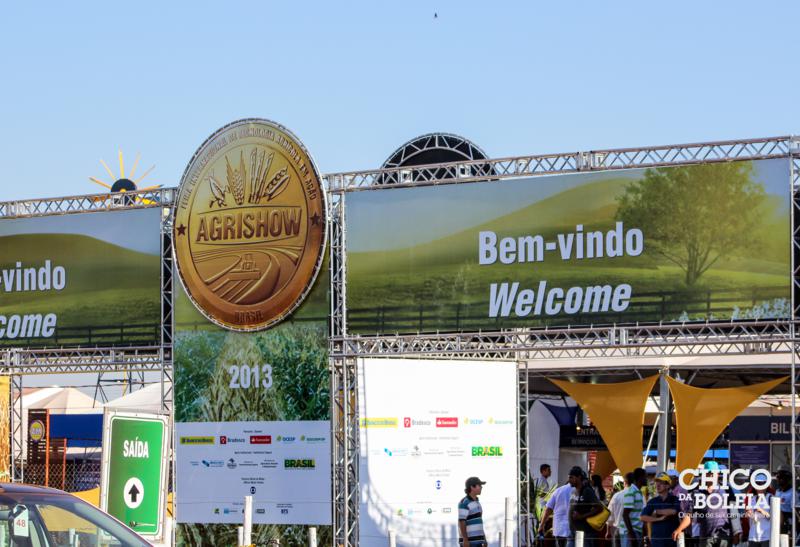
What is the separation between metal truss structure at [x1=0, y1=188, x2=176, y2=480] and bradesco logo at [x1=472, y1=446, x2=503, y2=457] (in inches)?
205

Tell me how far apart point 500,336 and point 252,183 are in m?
4.77

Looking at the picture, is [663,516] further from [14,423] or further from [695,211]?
[14,423]

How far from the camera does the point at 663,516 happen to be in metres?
17.1

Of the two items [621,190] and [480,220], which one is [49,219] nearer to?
[480,220]

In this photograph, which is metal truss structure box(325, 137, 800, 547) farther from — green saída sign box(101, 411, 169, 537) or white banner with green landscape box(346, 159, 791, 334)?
green saída sign box(101, 411, 169, 537)

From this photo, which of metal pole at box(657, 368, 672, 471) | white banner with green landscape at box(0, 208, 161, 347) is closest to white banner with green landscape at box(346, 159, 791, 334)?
white banner with green landscape at box(0, 208, 161, 347)

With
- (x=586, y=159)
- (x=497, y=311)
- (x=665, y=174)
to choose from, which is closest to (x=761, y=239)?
(x=665, y=174)

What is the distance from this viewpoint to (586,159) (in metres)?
18.6

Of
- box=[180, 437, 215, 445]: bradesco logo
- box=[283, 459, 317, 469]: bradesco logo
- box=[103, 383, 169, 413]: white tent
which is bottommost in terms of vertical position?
box=[283, 459, 317, 469]: bradesco logo

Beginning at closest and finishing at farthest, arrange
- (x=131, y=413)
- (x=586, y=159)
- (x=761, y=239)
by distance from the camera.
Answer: (x=131, y=413), (x=761, y=239), (x=586, y=159)

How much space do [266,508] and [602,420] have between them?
6.10 meters

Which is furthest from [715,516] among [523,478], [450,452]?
[450,452]

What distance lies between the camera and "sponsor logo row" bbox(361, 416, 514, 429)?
1872 cm

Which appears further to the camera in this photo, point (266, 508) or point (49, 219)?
point (49, 219)
